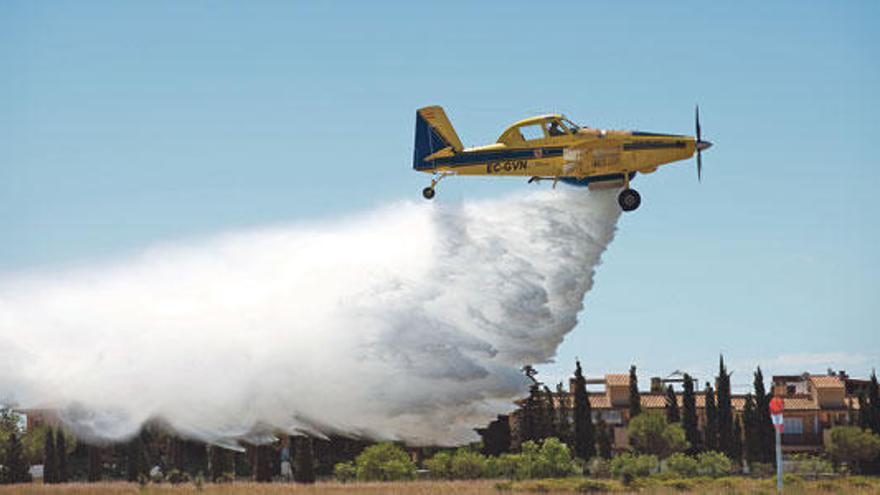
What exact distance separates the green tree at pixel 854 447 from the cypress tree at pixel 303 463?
131ft

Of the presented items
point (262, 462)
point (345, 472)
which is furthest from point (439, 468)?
point (262, 462)

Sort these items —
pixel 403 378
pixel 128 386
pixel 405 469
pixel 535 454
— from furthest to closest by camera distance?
pixel 535 454
pixel 405 469
pixel 128 386
pixel 403 378

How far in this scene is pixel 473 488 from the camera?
47.1 meters

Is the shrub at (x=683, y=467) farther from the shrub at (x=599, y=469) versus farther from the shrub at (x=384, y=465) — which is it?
the shrub at (x=384, y=465)

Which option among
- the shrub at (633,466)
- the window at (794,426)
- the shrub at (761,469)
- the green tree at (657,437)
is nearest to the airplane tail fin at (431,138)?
the shrub at (633,466)

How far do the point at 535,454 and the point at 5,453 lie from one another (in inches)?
971

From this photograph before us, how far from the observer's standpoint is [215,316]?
45.9m

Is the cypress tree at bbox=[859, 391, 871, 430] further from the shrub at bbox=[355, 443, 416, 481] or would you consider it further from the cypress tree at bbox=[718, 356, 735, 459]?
the shrub at bbox=[355, 443, 416, 481]

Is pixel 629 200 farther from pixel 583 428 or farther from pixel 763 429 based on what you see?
pixel 763 429

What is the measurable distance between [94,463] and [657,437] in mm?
43705

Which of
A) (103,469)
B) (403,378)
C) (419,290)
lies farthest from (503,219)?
(103,469)

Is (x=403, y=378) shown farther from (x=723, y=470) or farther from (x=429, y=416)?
(x=723, y=470)

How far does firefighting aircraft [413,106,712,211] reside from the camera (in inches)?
1651

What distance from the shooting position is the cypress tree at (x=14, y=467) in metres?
49.0
